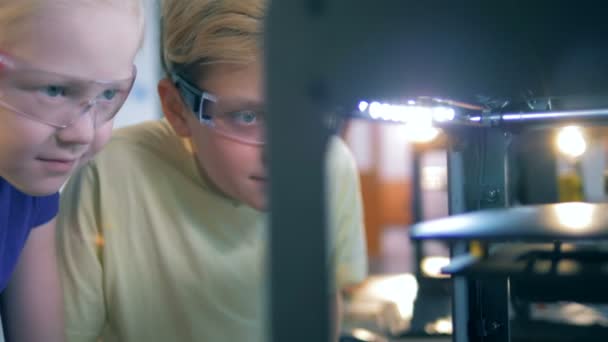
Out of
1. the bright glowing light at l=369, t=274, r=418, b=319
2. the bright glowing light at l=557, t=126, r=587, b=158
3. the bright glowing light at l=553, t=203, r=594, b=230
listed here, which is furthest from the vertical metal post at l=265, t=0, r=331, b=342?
the bright glowing light at l=369, t=274, r=418, b=319

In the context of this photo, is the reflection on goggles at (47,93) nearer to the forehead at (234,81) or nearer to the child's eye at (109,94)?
the child's eye at (109,94)

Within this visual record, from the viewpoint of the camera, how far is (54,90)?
29.6 inches

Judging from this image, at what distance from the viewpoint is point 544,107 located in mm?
895

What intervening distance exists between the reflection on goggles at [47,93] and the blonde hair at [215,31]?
0.16m

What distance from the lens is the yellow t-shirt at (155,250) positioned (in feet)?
3.12

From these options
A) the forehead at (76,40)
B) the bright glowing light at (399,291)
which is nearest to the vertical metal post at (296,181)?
the forehead at (76,40)

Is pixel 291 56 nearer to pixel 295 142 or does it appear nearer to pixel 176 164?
pixel 295 142

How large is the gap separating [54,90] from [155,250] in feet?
1.20

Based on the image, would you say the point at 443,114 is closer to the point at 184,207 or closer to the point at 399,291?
the point at 184,207

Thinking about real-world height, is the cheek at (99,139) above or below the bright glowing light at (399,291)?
above

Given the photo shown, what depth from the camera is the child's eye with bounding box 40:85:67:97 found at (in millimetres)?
744

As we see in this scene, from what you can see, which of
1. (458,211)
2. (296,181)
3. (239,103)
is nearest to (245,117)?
(239,103)

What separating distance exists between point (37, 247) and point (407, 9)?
0.76 metres

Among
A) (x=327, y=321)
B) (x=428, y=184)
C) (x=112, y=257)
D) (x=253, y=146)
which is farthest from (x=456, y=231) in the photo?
(x=428, y=184)
